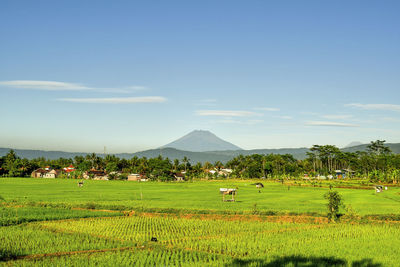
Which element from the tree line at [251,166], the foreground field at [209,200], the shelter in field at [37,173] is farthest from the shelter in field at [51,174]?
the foreground field at [209,200]

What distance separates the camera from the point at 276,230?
77.2ft

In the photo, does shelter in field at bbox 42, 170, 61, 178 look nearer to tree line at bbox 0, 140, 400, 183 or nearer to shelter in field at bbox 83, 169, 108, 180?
tree line at bbox 0, 140, 400, 183

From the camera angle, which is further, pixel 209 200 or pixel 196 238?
pixel 209 200

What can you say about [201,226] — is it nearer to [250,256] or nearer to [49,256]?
[250,256]

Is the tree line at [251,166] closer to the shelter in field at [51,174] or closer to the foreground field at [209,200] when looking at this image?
the shelter in field at [51,174]

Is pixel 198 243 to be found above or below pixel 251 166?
below

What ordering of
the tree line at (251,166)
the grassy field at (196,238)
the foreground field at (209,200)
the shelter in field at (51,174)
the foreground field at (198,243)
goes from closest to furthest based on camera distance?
1. the foreground field at (198,243)
2. the grassy field at (196,238)
3. the foreground field at (209,200)
4. the tree line at (251,166)
5. the shelter in field at (51,174)

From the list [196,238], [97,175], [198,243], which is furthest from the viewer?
[97,175]

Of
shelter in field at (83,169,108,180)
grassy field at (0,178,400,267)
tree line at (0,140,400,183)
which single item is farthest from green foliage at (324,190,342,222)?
shelter in field at (83,169,108,180)

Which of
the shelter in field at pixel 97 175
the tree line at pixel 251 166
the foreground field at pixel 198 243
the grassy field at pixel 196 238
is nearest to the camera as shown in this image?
the foreground field at pixel 198 243

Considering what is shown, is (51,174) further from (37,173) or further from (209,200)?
(209,200)

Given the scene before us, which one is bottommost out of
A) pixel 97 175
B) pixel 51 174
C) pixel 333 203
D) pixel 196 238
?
pixel 196 238

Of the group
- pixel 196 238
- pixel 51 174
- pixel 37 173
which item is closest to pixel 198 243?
pixel 196 238

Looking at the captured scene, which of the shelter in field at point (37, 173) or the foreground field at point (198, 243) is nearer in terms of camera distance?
the foreground field at point (198, 243)
